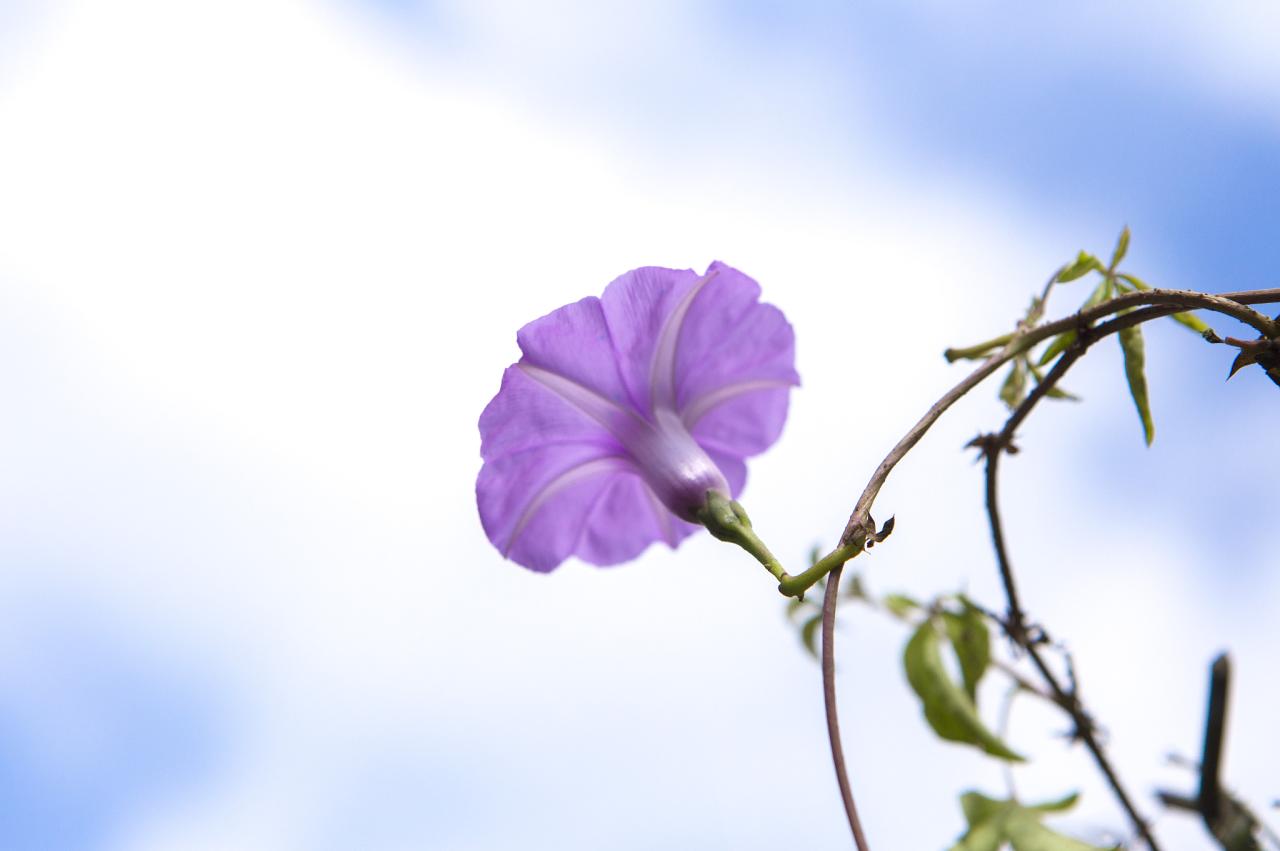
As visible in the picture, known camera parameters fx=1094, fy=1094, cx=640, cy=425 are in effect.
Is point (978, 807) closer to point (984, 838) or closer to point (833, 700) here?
point (984, 838)

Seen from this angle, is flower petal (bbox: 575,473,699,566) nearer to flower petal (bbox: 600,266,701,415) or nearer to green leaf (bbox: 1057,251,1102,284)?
flower petal (bbox: 600,266,701,415)

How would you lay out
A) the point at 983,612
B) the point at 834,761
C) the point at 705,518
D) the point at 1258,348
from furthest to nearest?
the point at 983,612, the point at 705,518, the point at 1258,348, the point at 834,761

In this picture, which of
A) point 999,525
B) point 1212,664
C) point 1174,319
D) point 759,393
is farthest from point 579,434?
point 1212,664

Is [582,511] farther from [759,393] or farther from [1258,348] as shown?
[1258,348]

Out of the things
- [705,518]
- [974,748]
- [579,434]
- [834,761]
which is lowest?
[834,761]

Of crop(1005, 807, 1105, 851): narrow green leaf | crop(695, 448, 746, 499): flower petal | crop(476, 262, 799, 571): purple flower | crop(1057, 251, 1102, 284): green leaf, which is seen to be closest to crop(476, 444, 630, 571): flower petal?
crop(476, 262, 799, 571): purple flower

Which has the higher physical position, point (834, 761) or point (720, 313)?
point (720, 313)

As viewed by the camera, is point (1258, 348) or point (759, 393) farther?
point (759, 393)
